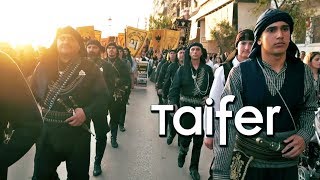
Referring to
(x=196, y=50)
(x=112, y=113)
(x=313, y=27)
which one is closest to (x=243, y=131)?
(x=196, y=50)

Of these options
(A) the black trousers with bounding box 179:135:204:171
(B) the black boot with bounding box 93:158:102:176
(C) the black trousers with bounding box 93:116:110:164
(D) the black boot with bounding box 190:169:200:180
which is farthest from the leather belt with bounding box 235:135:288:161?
(B) the black boot with bounding box 93:158:102:176

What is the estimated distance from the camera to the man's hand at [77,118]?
373 cm

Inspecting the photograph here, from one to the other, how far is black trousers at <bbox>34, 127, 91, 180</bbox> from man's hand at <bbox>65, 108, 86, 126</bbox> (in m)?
0.08

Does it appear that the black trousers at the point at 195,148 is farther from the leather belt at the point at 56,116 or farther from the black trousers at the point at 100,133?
the leather belt at the point at 56,116

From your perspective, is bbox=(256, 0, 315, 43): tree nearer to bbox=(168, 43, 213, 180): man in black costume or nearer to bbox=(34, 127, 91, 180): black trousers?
bbox=(168, 43, 213, 180): man in black costume

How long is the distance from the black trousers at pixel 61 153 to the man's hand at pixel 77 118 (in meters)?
0.08

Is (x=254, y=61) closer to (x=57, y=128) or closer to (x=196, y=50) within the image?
(x=57, y=128)

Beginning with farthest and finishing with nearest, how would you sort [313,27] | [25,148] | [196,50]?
[313,27] → [196,50] → [25,148]

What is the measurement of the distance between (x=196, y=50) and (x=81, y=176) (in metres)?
3.08

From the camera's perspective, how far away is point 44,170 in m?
3.68

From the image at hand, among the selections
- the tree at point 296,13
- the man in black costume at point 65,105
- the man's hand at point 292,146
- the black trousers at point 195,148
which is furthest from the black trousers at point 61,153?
the tree at point 296,13

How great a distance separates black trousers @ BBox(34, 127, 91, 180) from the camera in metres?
3.72

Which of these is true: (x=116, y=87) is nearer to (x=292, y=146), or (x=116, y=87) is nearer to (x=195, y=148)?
(x=195, y=148)

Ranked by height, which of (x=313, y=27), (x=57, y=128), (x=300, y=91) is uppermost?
(x=313, y=27)
